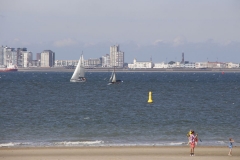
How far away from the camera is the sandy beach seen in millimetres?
29406

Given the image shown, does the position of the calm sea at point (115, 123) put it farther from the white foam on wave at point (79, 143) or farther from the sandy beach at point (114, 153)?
the sandy beach at point (114, 153)

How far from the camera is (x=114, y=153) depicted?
30.9 m

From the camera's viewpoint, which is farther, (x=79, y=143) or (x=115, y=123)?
(x=115, y=123)

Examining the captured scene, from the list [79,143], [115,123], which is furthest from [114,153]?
[115,123]

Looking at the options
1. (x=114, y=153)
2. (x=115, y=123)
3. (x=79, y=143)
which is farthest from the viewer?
(x=115, y=123)


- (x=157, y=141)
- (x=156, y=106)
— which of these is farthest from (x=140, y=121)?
(x=156, y=106)

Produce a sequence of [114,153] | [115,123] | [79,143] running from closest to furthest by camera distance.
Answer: [114,153] → [79,143] → [115,123]

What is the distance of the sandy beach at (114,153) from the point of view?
29.4 metres

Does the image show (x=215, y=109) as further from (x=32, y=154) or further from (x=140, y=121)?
(x=32, y=154)

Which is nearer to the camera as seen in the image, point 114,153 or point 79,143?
point 114,153

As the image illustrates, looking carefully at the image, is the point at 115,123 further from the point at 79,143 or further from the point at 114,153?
the point at 114,153

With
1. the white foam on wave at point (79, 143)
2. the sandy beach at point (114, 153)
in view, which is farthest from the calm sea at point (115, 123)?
the sandy beach at point (114, 153)

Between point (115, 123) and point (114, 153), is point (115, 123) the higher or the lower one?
the lower one

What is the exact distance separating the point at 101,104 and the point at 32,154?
40.5 m
